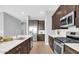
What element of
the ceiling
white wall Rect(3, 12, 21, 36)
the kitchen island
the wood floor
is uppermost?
the ceiling

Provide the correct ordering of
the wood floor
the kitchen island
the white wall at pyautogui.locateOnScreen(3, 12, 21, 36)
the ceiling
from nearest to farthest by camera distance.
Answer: the kitchen island, the wood floor, the ceiling, the white wall at pyautogui.locateOnScreen(3, 12, 21, 36)

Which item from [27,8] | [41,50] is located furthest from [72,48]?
[27,8]

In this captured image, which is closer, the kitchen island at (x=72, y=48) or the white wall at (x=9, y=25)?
the kitchen island at (x=72, y=48)

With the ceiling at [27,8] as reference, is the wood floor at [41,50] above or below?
below

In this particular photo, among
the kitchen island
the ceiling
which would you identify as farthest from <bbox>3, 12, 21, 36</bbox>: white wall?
the kitchen island

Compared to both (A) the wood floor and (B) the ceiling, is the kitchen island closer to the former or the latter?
(A) the wood floor

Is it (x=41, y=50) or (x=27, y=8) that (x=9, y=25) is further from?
(x=41, y=50)

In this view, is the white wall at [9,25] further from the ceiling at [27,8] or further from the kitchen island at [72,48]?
the kitchen island at [72,48]

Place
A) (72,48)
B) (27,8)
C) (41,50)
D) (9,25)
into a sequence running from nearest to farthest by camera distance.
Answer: (72,48), (41,50), (27,8), (9,25)

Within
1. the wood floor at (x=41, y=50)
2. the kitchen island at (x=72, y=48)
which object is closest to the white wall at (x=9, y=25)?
the wood floor at (x=41, y=50)
